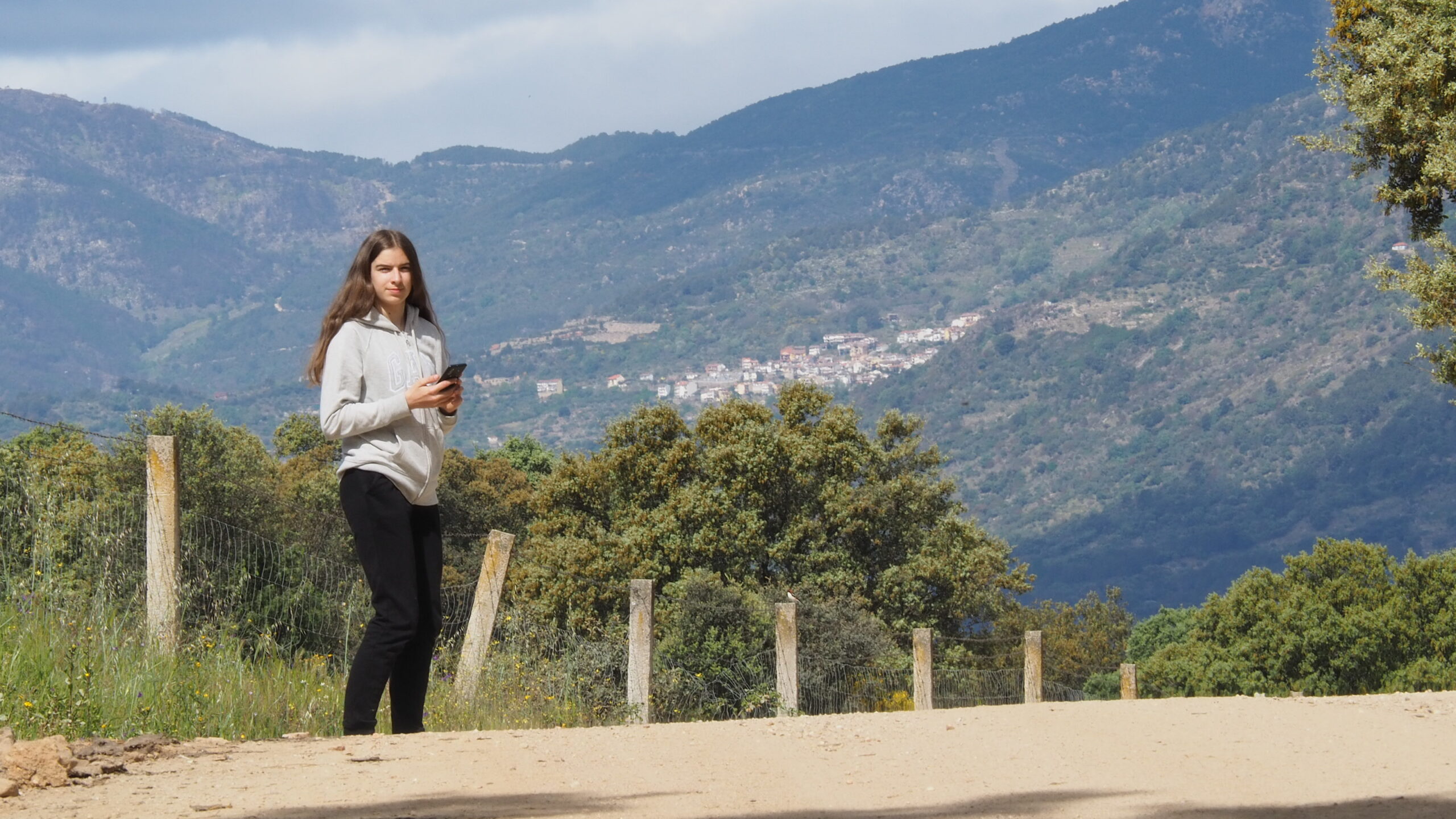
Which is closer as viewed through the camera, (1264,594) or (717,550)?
(717,550)

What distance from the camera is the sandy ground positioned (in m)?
3.98

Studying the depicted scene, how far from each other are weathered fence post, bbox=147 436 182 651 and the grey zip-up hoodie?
38.9 inches

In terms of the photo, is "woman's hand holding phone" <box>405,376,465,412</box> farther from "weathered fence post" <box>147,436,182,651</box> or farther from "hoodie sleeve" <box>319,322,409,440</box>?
"weathered fence post" <box>147,436,182,651</box>

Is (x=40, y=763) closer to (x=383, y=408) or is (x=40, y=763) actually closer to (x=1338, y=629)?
(x=383, y=408)

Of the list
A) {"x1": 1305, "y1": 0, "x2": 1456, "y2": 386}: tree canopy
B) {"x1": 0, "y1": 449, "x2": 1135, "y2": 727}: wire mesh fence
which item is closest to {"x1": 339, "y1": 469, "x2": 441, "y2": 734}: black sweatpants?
{"x1": 0, "y1": 449, "x2": 1135, "y2": 727}: wire mesh fence

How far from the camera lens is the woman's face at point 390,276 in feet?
17.5

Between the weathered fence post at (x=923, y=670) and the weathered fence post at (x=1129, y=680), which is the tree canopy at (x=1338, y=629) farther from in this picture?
the weathered fence post at (x=923, y=670)

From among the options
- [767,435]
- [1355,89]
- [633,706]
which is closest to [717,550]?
[767,435]

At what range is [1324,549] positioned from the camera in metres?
38.9

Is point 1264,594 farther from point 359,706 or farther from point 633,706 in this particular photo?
point 359,706

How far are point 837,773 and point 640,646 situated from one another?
13.3 ft

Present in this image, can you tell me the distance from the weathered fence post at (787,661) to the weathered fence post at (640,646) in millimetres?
1539

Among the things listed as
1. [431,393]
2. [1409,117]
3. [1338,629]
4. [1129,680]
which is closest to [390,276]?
[431,393]

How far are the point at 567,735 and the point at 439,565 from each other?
765mm
